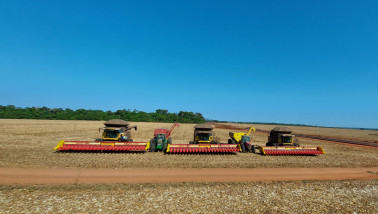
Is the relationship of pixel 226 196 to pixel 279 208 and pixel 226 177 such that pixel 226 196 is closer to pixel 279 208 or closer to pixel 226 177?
pixel 279 208

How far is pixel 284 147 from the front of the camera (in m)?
18.0

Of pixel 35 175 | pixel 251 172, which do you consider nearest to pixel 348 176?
pixel 251 172

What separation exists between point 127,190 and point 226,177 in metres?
5.74

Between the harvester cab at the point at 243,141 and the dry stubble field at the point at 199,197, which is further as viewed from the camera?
the harvester cab at the point at 243,141

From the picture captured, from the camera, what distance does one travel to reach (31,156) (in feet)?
44.1

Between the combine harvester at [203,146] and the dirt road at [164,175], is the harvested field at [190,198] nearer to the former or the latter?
the dirt road at [164,175]

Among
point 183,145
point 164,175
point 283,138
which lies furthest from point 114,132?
point 283,138

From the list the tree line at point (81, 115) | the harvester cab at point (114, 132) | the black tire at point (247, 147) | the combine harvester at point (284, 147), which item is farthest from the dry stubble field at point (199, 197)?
the tree line at point (81, 115)

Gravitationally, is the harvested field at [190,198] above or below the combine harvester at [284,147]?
below

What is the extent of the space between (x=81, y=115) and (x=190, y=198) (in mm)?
94546

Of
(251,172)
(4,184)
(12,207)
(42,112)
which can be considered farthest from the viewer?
(42,112)

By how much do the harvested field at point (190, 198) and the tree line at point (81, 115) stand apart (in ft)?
291

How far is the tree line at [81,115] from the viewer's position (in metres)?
74.1

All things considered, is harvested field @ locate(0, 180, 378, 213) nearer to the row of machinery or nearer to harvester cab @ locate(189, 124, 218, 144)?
the row of machinery
